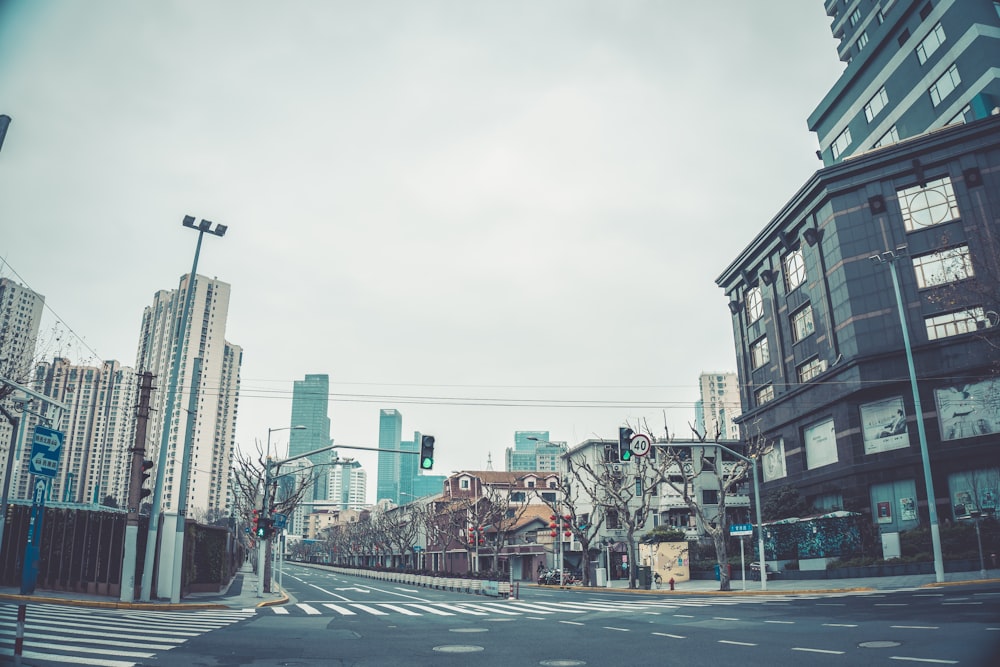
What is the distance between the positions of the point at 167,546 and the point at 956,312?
46768 mm

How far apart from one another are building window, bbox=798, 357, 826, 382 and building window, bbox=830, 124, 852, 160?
27.7 metres

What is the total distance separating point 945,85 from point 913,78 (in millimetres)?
3844

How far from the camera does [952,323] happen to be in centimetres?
4278

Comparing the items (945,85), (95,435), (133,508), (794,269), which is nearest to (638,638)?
(133,508)

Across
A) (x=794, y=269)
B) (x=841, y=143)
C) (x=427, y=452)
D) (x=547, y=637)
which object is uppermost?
(x=841, y=143)

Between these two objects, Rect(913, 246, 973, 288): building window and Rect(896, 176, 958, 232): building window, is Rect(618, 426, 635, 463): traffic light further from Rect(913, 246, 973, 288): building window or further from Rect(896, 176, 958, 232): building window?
Rect(896, 176, 958, 232): building window

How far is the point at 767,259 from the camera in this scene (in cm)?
5991

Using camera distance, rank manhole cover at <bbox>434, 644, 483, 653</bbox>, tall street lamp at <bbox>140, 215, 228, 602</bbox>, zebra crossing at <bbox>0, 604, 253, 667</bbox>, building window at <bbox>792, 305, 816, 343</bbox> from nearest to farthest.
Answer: zebra crossing at <bbox>0, 604, 253, 667</bbox> → manhole cover at <bbox>434, 644, 483, 653</bbox> → tall street lamp at <bbox>140, 215, 228, 602</bbox> → building window at <bbox>792, 305, 816, 343</bbox>

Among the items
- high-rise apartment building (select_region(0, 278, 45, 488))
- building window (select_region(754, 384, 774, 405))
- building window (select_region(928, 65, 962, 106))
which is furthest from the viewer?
building window (select_region(754, 384, 774, 405))

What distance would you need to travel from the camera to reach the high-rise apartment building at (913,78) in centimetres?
5191

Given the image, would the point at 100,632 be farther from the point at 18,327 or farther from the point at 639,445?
the point at 18,327

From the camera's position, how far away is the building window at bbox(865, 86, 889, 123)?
61531 mm

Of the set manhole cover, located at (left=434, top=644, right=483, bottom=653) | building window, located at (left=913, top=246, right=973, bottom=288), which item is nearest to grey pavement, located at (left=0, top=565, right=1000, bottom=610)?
manhole cover, located at (left=434, top=644, right=483, bottom=653)

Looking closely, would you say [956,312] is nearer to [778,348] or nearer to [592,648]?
[778,348]
